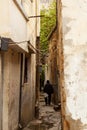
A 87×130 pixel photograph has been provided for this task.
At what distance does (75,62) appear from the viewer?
12.1 ft

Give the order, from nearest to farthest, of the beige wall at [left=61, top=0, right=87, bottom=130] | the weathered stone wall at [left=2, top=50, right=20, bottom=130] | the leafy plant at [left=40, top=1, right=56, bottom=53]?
the beige wall at [left=61, top=0, right=87, bottom=130], the weathered stone wall at [left=2, top=50, right=20, bottom=130], the leafy plant at [left=40, top=1, right=56, bottom=53]

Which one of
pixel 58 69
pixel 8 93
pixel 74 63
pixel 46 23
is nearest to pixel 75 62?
pixel 74 63

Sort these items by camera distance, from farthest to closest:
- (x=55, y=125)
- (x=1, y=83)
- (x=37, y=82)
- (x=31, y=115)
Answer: (x=37, y=82) < (x=31, y=115) < (x=55, y=125) < (x=1, y=83)

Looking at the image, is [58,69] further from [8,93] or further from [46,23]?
[46,23]

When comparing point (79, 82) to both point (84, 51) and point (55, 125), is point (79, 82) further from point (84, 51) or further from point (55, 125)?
point (55, 125)

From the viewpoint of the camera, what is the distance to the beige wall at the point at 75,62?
3.60 m

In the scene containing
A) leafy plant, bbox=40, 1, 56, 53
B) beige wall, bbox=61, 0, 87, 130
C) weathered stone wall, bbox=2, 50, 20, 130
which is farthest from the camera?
leafy plant, bbox=40, 1, 56, 53

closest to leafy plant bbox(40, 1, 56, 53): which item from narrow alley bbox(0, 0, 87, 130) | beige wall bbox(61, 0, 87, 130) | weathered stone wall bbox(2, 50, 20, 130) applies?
narrow alley bbox(0, 0, 87, 130)

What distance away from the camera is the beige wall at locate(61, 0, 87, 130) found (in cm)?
360

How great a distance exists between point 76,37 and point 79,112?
30.2 inches

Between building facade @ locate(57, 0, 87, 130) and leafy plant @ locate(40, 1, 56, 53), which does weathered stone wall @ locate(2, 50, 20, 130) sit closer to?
building facade @ locate(57, 0, 87, 130)

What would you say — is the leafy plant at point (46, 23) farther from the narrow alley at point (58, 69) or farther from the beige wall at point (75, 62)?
the beige wall at point (75, 62)

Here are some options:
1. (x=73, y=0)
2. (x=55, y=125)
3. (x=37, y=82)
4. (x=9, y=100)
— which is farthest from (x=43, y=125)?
(x=73, y=0)

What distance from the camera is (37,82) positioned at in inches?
671
